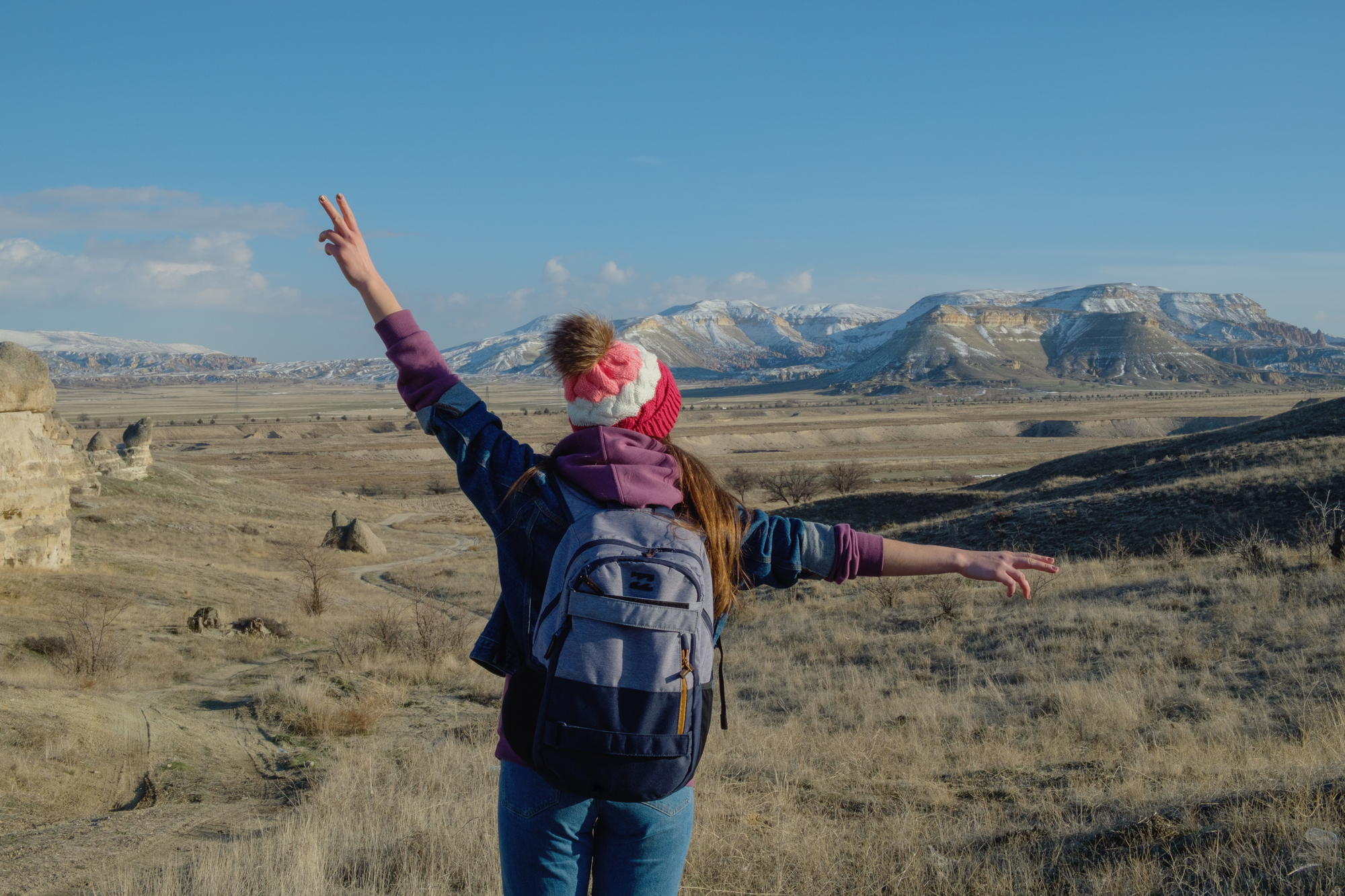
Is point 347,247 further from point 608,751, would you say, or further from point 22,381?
point 22,381

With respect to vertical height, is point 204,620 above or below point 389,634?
below

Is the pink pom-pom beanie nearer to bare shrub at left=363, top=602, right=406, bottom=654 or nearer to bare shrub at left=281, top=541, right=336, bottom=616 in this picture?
bare shrub at left=363, top=602, right=406, bottom=654

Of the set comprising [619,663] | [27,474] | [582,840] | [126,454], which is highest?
[619,663]

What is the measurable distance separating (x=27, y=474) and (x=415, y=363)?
1888 centimetres

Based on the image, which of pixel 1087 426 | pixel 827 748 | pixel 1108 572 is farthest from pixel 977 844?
pixel 1087 426

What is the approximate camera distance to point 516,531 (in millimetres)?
2189

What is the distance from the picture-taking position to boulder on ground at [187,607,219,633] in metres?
15.6

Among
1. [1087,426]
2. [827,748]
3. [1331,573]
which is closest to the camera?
[827,748]

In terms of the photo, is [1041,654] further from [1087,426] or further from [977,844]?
[1087,426]

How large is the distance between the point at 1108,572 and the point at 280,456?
235 ft

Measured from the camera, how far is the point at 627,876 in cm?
219

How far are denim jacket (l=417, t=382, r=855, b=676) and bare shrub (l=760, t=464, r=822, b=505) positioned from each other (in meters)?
35.8

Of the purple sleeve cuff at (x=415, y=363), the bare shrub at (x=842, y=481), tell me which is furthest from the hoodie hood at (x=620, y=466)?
the bare shrub at (x=842, y=481)

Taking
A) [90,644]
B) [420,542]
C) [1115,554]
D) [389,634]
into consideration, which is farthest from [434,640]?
[420,542]
